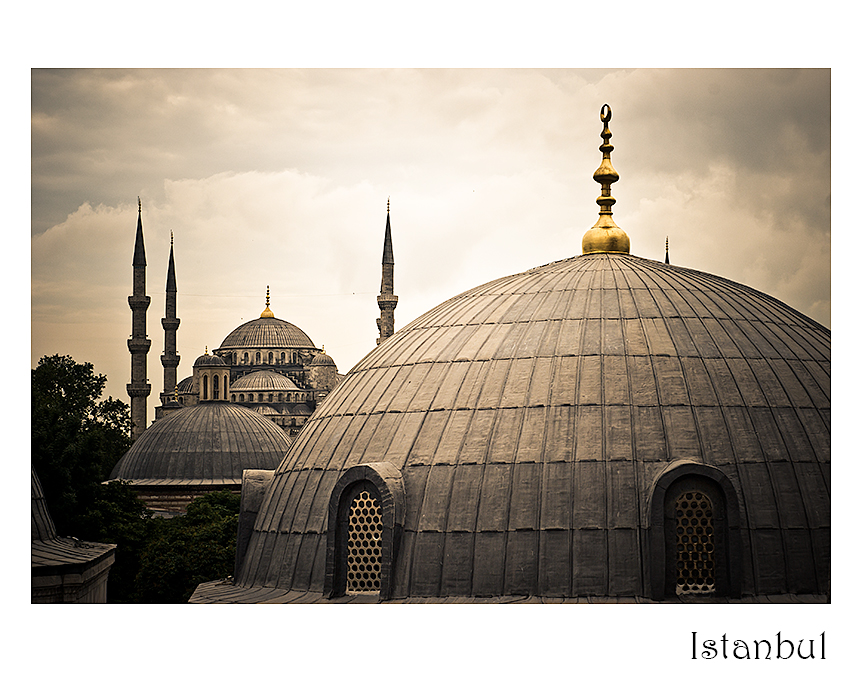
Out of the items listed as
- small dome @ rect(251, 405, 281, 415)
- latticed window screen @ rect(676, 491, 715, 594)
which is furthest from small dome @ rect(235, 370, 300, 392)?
latticed window screen @ rect(676, 491, 715, 594)

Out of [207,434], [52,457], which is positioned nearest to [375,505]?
[52,457]

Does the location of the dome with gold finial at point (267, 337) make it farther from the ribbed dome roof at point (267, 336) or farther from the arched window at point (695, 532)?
the arched window at point (695, 532)

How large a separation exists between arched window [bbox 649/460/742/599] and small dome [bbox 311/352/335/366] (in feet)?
221

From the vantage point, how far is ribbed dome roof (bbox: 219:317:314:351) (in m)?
79.0

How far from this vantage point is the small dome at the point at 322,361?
7783 centimetres

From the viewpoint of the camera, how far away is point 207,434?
43.8m

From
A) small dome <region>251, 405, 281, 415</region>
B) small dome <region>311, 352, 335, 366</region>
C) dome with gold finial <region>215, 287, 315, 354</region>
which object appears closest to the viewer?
small dome <region>251, 405, 281, 415</region>

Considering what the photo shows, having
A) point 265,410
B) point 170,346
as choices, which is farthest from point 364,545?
point 265,410

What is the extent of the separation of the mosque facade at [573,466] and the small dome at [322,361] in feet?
210

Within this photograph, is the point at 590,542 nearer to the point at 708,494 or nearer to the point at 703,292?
the point at 708,494

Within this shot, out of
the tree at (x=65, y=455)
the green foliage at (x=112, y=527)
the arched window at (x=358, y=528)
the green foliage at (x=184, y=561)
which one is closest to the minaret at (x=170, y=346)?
the tree at (x=65, y=455)

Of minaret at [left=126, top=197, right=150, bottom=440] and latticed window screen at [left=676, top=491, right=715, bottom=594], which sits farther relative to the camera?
minaret at [left=126, top=197, right=150, bottom=440]

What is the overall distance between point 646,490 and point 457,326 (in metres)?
3.86

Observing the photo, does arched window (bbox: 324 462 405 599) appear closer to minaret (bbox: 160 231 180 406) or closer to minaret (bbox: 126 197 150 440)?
minaret (bbox: 126 197 150 440)
